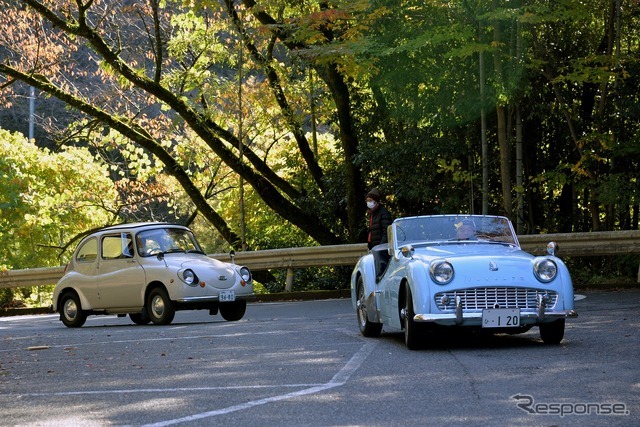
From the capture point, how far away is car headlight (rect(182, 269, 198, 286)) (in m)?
16.5

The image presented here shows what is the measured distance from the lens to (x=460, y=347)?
1082 cm

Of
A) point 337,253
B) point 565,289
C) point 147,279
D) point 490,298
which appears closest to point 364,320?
point 490,298

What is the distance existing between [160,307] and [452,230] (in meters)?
6.24

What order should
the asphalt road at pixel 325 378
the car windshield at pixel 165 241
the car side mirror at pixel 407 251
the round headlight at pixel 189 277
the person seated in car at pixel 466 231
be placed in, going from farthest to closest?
the car windshield at pixel 165 241 < the round headlight at pixel 189 277 < the person seated in car at pixel 466 231 < the car side mirror at pixel 407 251 < the asphalt road at pixel 325 378

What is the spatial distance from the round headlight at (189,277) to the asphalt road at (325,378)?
80.3 inches

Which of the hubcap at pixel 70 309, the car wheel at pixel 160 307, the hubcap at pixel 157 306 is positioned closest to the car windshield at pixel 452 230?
the car wheel at pixel 160 307

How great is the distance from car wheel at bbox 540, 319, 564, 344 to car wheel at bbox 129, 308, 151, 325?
8.05 metres

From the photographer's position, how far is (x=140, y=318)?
1842 centimetres

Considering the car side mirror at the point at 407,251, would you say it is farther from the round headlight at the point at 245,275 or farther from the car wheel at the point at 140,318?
the car wheel at the point at 140,318

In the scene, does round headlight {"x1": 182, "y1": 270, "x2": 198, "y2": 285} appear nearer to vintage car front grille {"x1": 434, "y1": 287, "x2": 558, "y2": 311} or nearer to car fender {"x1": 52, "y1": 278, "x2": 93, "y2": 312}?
car fender {"x1": 52, "y1": 278, "x2": 93, "y2": 312}

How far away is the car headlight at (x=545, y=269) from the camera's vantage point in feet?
35.2

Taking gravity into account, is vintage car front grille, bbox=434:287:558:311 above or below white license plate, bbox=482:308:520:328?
above

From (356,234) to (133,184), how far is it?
1324 centimetres

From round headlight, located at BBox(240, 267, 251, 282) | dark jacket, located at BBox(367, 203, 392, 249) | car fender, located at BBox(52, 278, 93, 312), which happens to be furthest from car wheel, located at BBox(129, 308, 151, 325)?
dark jacket, located at BBox(367, 203, 392, 249)
